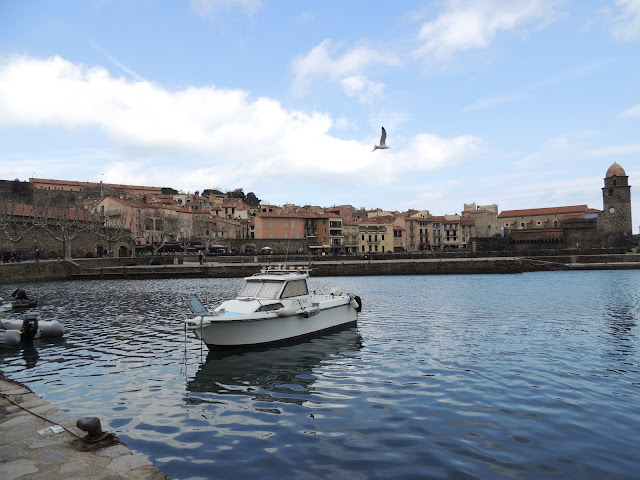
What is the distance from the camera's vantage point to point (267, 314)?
49.3 feet

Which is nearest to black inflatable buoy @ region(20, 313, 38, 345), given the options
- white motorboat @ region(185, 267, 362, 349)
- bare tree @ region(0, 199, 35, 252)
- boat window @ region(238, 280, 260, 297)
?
white motorboat @ region(185, 267, 362, 349)

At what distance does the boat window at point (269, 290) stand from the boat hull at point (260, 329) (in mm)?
1082

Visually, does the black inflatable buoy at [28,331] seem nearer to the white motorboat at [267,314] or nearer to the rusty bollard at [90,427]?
the white motorboat at [267,314]

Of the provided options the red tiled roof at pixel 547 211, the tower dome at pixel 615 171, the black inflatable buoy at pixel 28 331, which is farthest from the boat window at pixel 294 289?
the red tiled roof at pixel 547 211

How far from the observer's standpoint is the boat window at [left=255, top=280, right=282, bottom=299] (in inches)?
644

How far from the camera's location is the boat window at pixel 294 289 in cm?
1661

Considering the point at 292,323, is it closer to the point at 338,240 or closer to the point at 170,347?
the point at 170,347

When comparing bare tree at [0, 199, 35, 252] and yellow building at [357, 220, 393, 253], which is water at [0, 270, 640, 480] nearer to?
bare tree at [0, 199, 35, 252]

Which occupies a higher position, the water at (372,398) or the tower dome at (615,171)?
the tower dome at (615,171)

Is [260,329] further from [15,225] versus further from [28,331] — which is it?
[15,225]

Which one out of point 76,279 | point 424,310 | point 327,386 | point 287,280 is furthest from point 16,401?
point 76,279

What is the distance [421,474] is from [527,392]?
4.84m

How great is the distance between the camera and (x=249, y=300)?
16.0 metres

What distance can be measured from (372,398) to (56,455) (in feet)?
20.3
